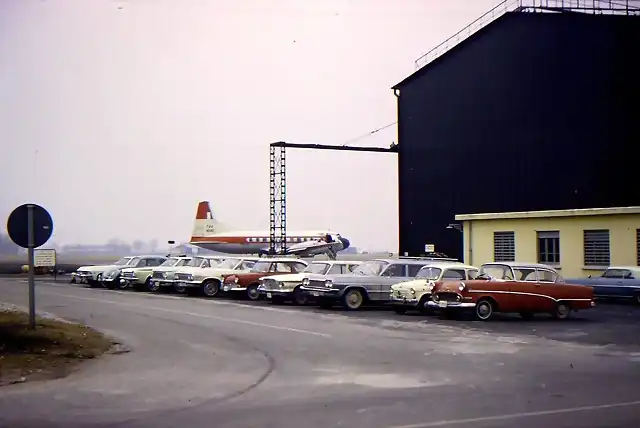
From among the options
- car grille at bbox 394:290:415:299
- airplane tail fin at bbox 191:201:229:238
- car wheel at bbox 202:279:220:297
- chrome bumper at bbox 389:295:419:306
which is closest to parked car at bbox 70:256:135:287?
car wheel at bbox 202:279:220:297

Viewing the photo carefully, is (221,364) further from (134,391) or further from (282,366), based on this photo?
(134,391)

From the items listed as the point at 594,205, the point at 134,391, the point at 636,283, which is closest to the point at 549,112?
the point at 594,205

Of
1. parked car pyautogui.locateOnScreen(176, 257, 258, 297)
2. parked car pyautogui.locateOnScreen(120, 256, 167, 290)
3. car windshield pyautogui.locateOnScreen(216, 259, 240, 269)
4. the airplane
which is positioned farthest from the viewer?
the airplane

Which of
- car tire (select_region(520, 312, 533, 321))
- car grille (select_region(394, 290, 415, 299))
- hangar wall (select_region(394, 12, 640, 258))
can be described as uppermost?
hangar wall (select_region(394, 12, 640, 258))

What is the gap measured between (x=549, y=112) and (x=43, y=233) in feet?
106

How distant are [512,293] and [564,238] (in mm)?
14840

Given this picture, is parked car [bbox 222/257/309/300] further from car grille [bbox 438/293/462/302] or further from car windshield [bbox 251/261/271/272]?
car grille [bbox 438/293/462/302]

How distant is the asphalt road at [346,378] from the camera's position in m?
8.71

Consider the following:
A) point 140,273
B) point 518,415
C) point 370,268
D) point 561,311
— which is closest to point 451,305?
point 561,311

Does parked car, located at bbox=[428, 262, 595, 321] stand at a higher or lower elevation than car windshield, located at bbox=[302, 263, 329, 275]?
lower

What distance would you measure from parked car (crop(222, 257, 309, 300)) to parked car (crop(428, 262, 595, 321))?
9.25m

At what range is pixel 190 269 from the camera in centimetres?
3222

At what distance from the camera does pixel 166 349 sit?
14.7 meters

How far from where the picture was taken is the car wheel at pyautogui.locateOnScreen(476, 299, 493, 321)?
2100 cm
